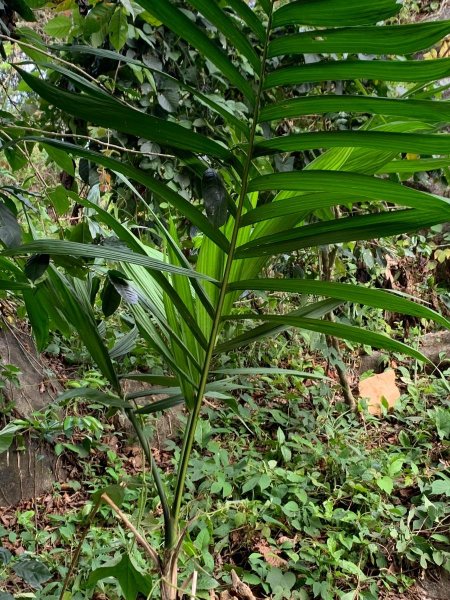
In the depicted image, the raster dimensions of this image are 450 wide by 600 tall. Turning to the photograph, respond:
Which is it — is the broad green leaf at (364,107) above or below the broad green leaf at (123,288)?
above

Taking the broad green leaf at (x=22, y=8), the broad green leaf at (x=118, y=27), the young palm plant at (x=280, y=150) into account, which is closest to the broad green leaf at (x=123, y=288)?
the young palm plant at (x=280, y=150)

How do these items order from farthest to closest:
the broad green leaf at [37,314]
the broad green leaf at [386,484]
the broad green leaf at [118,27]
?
the broad green leaf at [386,484] → the broad green leaf at [118,27] → the broad green leaf at [37,314]

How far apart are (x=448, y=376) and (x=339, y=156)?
218 centimetres

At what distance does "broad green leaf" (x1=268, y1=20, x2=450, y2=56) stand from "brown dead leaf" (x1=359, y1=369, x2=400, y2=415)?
7.04 ft

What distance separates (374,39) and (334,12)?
5cm

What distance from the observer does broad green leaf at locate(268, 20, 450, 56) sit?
0.47m

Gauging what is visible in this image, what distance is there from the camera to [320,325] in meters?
0.67

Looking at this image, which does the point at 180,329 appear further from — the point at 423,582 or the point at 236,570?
the point at 423,582

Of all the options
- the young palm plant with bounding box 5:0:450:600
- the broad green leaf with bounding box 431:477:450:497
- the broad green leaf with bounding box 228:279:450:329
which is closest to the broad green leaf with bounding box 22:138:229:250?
the young palm plant with bounding box 5:0:450:600

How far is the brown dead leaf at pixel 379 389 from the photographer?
248cm

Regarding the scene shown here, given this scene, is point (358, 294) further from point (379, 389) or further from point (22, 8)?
point (379, 389)

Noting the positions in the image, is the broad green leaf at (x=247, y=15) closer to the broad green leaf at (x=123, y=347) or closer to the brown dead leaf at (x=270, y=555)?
the broad green leaf at (x=123, y=347)

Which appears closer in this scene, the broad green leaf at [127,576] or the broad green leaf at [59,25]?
the broad green leaf at [127,576]

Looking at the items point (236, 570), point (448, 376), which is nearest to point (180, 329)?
point (236, 570)
